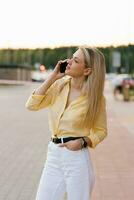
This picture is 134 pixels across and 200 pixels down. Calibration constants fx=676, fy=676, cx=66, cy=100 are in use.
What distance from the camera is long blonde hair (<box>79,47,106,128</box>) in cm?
431

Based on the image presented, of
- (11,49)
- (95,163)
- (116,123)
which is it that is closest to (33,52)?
(11,49)

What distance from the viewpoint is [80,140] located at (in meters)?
4.32

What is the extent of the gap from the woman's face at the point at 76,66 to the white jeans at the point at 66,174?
0.47 metres

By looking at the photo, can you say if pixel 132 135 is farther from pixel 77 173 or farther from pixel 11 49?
pixel 11 49

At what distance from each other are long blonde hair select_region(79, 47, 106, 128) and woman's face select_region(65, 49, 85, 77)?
29mm

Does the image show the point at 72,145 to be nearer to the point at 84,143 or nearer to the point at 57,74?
the point at 84,143

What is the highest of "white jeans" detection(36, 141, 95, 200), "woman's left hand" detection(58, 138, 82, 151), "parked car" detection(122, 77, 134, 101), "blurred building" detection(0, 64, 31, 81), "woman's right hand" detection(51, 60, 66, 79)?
"woman's right hand" detection(51, 60, 66, 79)

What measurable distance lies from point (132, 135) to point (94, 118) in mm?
11995

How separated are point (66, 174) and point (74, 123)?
0.33m

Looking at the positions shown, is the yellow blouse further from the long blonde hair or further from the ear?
the ear

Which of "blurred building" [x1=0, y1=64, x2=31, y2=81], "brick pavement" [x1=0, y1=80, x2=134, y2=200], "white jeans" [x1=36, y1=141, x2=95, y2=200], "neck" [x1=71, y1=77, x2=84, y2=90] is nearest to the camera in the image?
"white jeans" [x1=36, y1=141, x2=95, y2=200]

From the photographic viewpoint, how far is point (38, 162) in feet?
35.3

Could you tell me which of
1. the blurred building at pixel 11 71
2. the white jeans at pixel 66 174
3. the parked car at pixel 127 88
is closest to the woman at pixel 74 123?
the white jeans at pixel 66 174

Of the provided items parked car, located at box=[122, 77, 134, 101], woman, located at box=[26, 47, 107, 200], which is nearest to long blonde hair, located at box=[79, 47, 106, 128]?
woman, located at box=[26, 47, 107, 200]
